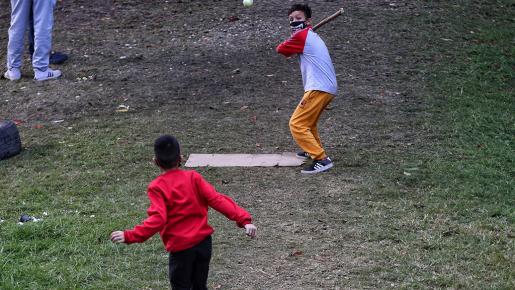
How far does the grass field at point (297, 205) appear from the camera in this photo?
4988mm

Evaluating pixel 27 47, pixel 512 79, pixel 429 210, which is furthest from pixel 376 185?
pixel 27 47

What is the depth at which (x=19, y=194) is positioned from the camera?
6.57 meters

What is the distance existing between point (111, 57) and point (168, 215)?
7.19 meters

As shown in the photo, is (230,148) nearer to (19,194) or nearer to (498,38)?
(19,194)

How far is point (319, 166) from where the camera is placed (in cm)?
699

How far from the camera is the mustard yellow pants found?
22.8 ft

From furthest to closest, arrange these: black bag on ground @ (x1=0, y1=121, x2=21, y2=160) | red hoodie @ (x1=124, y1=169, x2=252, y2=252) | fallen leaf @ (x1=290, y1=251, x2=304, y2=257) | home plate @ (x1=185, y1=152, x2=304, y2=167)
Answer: black bag on ground @ (x1=0, y1=121, x2=21, y2=160)
home plate @ (x1=185, y1=152, x2=304, y2=167)
fallen leaf @ (x1=290, y1=251, x2=304, y2=257)
red hoodie @ (x1=124, y1=169, x2=252, y2=252)

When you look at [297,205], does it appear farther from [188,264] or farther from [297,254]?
[188,264]

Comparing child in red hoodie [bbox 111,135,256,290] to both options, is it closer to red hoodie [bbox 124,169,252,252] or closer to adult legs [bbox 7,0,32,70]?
red hoodie [bbox 124,169,252,252]

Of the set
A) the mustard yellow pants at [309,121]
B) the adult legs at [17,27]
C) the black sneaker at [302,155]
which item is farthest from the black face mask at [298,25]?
the adult legs at [17,27]

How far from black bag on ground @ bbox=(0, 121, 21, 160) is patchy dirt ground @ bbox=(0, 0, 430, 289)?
4.08 ft

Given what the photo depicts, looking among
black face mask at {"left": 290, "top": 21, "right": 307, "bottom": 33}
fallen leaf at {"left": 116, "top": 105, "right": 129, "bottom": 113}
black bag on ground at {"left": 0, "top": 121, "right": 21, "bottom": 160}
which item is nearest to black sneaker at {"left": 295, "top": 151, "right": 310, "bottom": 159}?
black face mask at {"left": 290, "top": 21, "right": 307, "bottom": 33}

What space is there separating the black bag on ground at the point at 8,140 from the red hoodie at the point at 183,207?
394 centimetres

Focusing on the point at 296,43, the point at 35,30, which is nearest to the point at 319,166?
the point at 296,43
